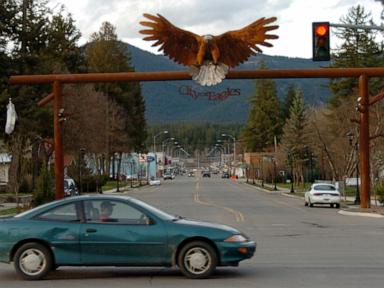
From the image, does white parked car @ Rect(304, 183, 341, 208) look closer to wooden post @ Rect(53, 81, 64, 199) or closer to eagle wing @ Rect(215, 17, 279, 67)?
wooden post @ Rect(53, 81, 64, 199)

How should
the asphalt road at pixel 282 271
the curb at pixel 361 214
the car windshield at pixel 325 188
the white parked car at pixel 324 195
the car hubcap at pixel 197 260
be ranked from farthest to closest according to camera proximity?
the car windshield at pixel 325 188
the white parked car at pixel 324 195
the curb at pixel 361 214
the car hubcap at pixel 197 260
the asphalt road at pixel 282 271

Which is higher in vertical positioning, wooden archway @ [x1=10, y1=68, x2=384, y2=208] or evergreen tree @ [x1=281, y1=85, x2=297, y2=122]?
evergreen tree @ [x1=281, y1=85, x2=297, y2=122]

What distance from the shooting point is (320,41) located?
916 inches

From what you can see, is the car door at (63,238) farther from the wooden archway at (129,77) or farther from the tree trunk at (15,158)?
the tree trunk at (15,158)

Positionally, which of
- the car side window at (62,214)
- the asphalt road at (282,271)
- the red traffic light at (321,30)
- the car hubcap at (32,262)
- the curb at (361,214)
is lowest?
the curb at (361,214)

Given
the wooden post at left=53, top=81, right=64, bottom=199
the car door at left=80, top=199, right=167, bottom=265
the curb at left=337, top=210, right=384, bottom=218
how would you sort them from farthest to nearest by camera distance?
the curb at left=337, top=210, right=384, bottom=218 → the wooden post at left=53, top=81, right=64, bottom=199 → the car door at left=80, top=199, right=167, bottom=265

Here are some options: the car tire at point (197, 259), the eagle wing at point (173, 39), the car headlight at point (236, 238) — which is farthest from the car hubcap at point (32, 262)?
the eagle wing at point (173, 39)

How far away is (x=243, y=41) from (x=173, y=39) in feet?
8.09

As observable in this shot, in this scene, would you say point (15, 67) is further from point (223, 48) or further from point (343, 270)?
point (343, 270)

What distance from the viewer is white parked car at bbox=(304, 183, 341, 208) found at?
44531 mm

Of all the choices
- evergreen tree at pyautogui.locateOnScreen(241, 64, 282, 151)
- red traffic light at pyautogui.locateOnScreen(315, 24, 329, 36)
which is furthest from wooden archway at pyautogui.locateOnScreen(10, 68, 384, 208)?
evergreen tree at pyautogui.locateOnScreen(241, 64, 282, 151)

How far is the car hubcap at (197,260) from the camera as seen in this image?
13.1 metres

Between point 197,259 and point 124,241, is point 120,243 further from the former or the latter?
point 197,259

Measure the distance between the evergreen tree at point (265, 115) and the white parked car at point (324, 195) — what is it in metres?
92.4
